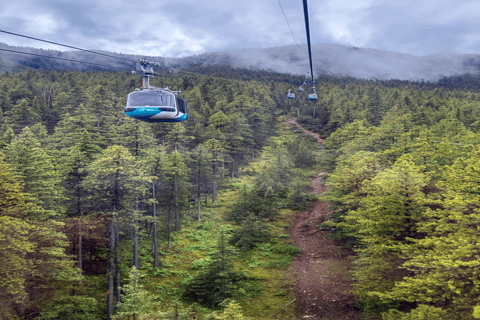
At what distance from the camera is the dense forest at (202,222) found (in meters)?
12.4

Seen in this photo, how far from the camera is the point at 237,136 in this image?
48.2 m

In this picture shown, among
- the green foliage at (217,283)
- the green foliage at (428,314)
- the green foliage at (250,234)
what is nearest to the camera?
the green foliage at (428,314)

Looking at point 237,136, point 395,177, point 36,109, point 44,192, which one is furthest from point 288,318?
point 36,109

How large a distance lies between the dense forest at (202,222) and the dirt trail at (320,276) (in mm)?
1265

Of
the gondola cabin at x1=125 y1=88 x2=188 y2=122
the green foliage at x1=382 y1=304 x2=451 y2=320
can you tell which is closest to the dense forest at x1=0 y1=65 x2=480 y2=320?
the green foliage at x1=382 y1=304 x2=451 y2=320

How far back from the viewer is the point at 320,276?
22500 millimetres

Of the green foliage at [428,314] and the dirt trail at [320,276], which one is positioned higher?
the green foliage at [428,314]

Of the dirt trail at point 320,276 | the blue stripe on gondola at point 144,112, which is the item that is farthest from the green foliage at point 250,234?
the blue stripe on gondola at point 144,112

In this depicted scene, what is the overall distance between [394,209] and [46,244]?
823 inches

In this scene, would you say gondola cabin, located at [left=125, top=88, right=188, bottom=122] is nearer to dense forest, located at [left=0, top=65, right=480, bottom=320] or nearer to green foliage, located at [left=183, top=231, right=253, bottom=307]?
dense forest, located at [left=0, top=65, right=480, bottom=320]

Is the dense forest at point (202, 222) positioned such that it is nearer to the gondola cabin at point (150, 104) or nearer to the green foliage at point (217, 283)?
the green foliage at point (217, 283)

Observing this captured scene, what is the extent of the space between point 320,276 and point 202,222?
58.9 feet

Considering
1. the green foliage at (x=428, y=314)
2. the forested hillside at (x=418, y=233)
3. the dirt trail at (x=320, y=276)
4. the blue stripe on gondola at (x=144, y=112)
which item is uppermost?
the blue stripe on gondola at (x=144, y=112)

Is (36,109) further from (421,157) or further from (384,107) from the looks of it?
(384,107)
